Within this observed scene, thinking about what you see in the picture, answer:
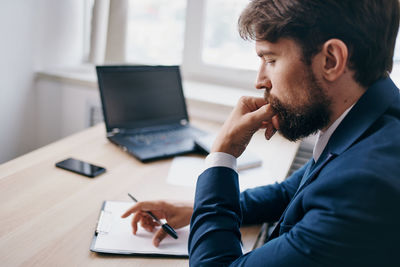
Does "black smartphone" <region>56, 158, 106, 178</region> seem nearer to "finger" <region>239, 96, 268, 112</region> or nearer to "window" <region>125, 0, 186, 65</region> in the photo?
"finger" <region>239, 96, 268, 112</region>

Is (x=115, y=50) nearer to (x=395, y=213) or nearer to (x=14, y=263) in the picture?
(x=14, y=263)

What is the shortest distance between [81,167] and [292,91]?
0.72 m

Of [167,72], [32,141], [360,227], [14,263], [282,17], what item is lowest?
[32,141]

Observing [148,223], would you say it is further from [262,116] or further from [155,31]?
[155,31]

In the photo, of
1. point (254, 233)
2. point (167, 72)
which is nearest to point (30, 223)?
point (254, 233)

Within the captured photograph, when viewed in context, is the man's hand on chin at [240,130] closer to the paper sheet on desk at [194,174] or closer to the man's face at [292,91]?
the man's face at [292,91]

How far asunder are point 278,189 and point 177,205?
1.02ft

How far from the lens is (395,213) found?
595 mm

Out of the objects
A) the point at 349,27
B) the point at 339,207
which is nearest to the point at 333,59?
the point at 349,27

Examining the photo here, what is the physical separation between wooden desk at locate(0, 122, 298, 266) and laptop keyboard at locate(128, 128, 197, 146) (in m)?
0.10

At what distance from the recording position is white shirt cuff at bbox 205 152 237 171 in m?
0.85

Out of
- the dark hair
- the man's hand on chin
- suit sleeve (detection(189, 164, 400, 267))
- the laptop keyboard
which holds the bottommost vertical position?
the laptop keyboard

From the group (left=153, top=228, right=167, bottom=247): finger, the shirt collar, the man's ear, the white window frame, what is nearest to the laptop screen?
the white window frame

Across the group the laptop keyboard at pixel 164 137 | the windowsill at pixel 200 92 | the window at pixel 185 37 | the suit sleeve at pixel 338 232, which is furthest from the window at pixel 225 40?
the suit sleeve at pixel 338 232
